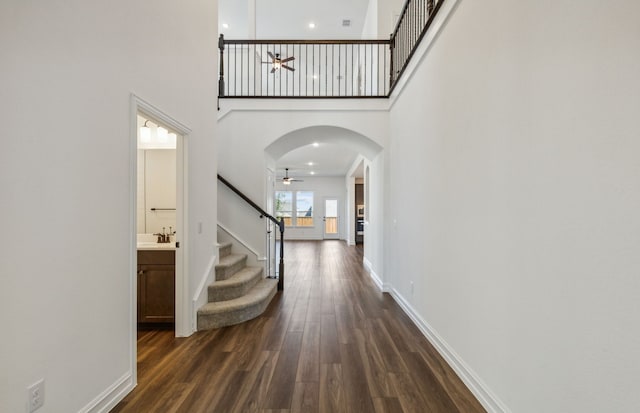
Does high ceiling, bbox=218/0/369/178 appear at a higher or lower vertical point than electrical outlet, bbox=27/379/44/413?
higher

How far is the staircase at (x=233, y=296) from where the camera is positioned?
3.31 metres

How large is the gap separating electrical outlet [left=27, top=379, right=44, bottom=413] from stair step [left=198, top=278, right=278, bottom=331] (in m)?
1.77

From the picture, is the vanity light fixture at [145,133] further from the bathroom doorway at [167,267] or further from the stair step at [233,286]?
the stair step at [233,286]

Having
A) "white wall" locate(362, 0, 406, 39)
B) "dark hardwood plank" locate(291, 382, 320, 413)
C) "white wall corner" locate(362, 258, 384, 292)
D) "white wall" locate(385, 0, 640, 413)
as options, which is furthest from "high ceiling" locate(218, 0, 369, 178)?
"dark hardwood plank" locate(291, 382, 320, 413)

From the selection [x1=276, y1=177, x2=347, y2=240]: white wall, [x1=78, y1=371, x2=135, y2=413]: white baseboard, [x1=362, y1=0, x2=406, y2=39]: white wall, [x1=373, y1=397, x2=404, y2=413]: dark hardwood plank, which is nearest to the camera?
[x1=78, y1=371, x2=135, y2=413]: white baseboard

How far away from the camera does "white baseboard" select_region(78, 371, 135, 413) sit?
181 cm

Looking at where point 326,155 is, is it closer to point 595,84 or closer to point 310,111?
point 310,111

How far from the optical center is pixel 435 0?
9.80ft

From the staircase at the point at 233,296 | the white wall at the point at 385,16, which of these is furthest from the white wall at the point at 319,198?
the staircase at the point at 233,296

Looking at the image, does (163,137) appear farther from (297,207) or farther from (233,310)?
(297,207)

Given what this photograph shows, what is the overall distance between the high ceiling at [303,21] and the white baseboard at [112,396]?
5.73 m

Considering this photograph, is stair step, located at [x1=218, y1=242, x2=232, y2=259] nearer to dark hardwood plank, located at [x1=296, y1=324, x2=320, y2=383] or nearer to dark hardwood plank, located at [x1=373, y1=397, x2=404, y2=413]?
dark hardwood plank, located at [x1=296, y1=324, x2=320, y2=383]

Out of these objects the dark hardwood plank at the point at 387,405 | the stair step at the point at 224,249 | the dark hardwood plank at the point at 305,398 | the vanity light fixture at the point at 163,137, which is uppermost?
the vanity light fixture at the point at 163,137

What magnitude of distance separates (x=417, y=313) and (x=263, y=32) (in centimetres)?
803
